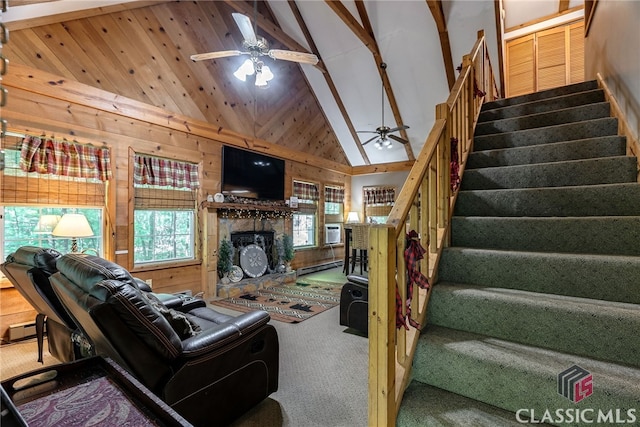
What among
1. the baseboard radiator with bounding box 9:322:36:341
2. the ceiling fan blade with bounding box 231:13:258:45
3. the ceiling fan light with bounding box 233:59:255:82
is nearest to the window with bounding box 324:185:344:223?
the ceiling fan light with bounding box 233:59:255:82

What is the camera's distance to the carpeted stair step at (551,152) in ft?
8.08

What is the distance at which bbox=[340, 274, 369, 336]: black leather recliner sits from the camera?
10.7 ft

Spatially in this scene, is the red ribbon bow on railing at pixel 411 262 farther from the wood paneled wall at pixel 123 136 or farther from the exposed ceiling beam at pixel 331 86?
the exposed ceiling beam at pixel 331 86

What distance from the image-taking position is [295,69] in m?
6.73

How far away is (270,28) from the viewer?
5.68m

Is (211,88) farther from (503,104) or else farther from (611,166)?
(611,166)

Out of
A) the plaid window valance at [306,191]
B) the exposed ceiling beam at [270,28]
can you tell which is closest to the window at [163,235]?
the plaid window valance at [306,191]

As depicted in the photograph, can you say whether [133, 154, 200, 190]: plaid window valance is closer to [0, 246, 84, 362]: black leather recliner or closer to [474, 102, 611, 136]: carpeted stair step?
[0, 246, 84, 362]: black leather recliner

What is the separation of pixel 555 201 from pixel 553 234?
37 centimetres

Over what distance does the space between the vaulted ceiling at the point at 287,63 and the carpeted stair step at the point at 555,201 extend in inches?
158

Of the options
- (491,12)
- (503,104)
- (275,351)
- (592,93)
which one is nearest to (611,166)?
(592,93)

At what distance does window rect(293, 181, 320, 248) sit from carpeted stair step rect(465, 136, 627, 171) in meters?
4.31

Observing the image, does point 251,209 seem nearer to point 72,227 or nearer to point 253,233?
point 253,233

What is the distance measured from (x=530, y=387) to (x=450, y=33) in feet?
19.2
